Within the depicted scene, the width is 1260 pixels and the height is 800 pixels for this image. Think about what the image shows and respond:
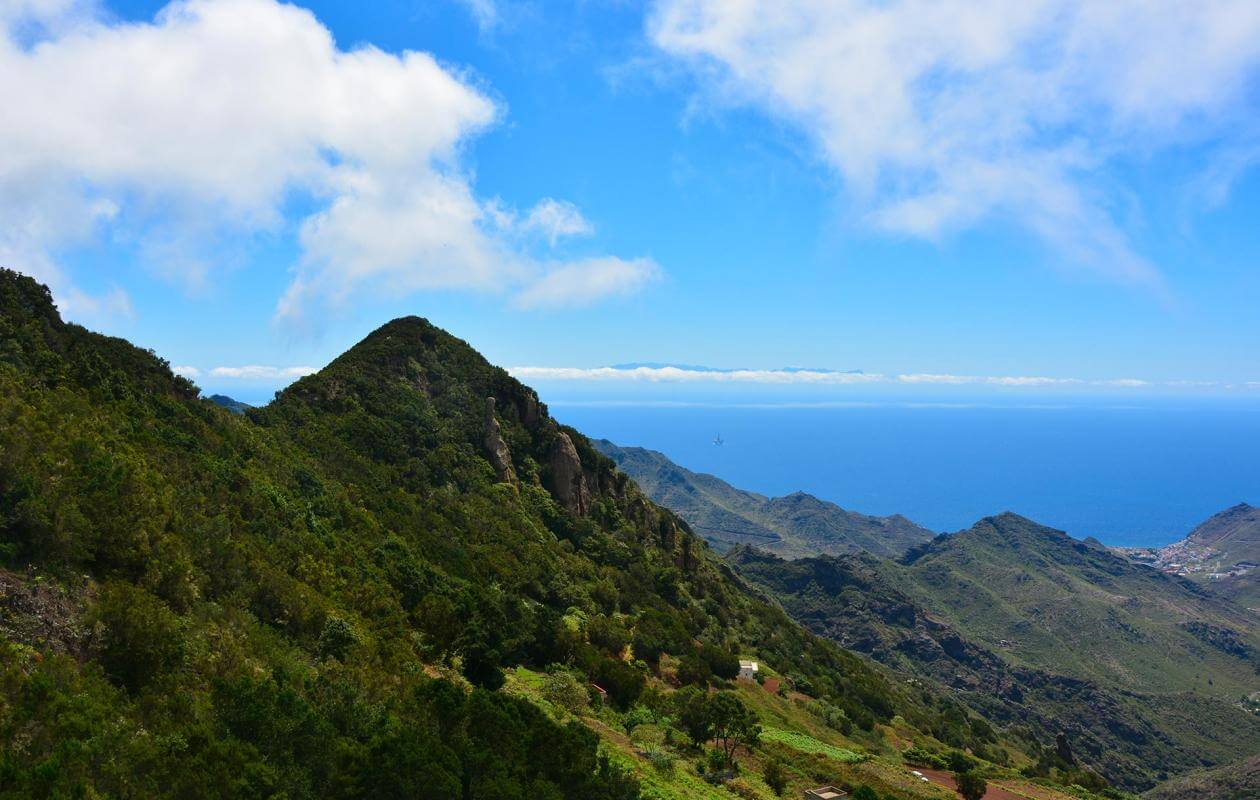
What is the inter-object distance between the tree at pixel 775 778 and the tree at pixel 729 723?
4.73ft

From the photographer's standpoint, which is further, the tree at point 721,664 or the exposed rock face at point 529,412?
the exposed rock face at point 529,412

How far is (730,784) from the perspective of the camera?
28016 mm

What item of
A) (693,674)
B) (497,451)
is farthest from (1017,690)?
(497,451)

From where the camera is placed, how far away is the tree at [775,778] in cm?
2928

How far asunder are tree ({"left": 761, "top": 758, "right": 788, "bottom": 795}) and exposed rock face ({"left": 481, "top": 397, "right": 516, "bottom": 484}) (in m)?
40.1

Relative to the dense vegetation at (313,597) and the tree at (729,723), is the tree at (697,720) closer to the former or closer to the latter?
the tree at (729,723)


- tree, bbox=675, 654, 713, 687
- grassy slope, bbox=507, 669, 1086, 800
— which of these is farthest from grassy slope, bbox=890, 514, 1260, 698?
tree, bbox=675, 654, 713, 687

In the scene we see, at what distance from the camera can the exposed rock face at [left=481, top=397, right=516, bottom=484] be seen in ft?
218

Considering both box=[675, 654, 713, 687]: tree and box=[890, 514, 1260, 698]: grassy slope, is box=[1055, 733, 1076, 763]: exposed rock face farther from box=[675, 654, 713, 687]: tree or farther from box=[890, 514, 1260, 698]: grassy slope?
box=[675, 654, 713, 687]: tree

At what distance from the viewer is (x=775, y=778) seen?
29625 mm

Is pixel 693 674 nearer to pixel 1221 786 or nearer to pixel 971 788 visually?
pixel 971 788

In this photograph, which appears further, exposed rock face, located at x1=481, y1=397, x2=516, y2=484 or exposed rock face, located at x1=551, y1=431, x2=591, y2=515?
exposed rock face, located at x1=551, y1=431, x2=591, y2=515

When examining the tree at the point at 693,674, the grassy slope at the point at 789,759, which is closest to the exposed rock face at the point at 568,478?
the tree at the point at 693,674

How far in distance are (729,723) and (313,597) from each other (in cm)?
1795
